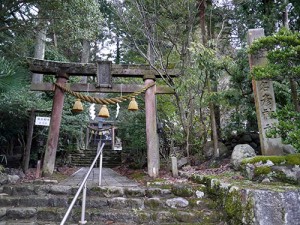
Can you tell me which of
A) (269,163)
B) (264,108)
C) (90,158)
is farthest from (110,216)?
(90,158)

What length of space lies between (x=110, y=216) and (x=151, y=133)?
2.90 meters

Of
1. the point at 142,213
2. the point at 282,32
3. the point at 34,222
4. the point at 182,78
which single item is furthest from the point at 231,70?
the point at 34,222

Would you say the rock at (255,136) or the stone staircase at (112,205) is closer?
the stone staircase at (112,205)

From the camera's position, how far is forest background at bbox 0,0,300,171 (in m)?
5.07

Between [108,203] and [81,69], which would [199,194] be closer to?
[108,203]

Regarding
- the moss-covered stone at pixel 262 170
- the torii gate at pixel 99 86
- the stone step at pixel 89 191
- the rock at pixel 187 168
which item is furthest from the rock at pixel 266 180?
the torii gate at pixel 99 86

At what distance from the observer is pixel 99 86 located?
21.4 ft

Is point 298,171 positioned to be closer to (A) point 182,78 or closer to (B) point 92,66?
(A) point 182,78

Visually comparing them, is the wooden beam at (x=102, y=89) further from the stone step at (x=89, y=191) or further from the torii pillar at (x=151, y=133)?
the stone step at (x=89, y=191)


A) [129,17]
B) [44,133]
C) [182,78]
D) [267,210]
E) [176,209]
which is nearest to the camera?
[267,210]

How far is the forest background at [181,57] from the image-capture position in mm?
5067

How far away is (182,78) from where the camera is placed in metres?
5.93

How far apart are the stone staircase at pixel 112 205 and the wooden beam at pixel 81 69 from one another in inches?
127

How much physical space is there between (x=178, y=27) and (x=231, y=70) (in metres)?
2.09
